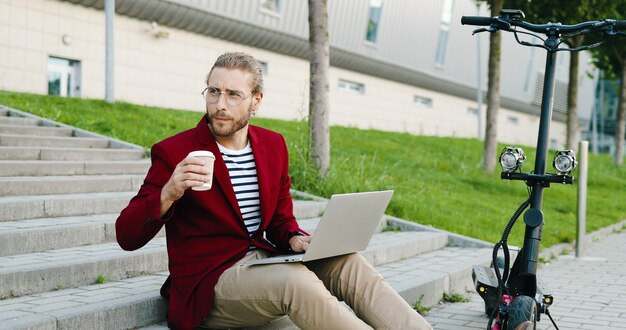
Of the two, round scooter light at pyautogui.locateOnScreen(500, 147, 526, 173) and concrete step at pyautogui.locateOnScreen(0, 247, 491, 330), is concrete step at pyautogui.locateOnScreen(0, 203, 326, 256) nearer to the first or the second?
concrete step at pyautogui.locateOnScreen(0, 247, 491, 330)

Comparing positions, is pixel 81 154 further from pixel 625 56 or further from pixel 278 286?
pixel 625 56

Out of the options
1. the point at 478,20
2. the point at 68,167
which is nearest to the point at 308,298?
the point at 478,20

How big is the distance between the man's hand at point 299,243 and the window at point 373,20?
989 inches

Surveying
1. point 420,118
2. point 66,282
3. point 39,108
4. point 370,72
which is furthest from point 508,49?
point 66,282

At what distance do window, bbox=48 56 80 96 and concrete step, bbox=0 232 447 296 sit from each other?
13.1 meters

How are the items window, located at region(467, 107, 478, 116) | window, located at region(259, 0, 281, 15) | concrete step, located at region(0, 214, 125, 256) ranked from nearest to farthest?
1. concrete step, located at region(0, 214, 125, 256)
2. window, located at region(259, 0, 281, 15)
3. window, located at region(467, 107, 478, 116)

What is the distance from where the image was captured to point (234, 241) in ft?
12.4

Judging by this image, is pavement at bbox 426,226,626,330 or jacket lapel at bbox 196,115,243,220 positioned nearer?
jacket lapel at bbox 196,115,243,220

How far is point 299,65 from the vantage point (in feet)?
85.6

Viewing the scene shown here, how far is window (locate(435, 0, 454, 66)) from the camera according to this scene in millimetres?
33406

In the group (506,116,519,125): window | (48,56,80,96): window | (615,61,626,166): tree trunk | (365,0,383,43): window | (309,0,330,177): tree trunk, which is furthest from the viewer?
(506,116,519,125): window

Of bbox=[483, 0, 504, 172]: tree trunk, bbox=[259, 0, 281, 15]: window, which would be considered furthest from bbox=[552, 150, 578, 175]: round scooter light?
bbox=[259, 0, 281, 15]: window

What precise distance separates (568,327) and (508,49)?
115 feet

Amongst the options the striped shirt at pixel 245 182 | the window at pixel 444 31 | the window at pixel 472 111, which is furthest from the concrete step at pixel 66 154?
the window at pixel 472 111
